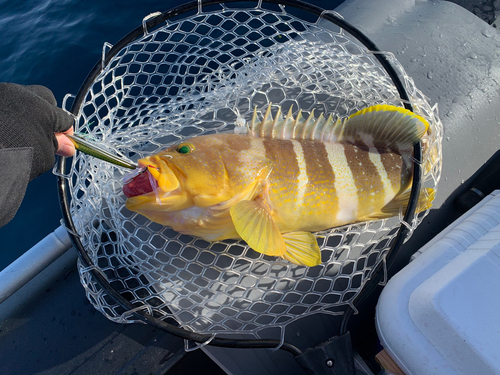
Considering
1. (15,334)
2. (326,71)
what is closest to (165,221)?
(15,334)

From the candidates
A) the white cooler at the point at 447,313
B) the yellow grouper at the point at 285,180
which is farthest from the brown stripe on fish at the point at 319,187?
the white cooler at the point at 447,313

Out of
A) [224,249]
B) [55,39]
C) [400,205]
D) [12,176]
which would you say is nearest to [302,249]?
[224,249]

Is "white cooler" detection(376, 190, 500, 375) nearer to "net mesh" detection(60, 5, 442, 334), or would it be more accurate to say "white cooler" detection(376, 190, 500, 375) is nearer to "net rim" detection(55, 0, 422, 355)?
"net rim" detection(55, 0, 422, 355)

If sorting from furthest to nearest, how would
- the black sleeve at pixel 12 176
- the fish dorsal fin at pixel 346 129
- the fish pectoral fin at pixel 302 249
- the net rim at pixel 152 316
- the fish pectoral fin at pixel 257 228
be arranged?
1. the fish dorsal fin at pixel 346 129
2. the fish pectoral fin at pixel 302 249
3. the fish pectoral fin at pixel 257 228
4. the net rim at pixel 152 316
5. the black sleeve at pixel 12 176

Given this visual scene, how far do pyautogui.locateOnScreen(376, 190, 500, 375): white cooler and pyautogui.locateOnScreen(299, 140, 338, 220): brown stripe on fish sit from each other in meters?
0.64

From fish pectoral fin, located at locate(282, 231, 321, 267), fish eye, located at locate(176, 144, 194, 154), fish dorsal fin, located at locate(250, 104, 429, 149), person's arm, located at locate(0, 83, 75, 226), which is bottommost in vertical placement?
fish pectoral fin, located at locate(282, 231, 321, 267)

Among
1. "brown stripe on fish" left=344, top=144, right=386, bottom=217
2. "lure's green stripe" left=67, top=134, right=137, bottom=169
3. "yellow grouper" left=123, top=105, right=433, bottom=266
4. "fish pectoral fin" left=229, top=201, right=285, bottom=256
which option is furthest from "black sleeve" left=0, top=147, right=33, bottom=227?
"brown stripe on fish" left=344, top=144, right=386, bottom=217

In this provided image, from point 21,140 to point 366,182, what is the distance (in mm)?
2135

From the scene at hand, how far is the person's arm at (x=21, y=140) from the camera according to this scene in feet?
4.97

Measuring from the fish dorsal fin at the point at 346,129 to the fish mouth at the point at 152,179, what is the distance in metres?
0.74

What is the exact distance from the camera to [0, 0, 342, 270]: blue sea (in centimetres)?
434

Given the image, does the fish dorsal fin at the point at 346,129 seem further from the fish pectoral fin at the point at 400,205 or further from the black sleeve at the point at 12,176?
the black sleeve at the point at 12,176

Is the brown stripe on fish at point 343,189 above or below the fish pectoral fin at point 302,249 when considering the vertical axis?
above

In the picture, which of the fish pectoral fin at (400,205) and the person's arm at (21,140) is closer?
the person's arm at (21,140)
